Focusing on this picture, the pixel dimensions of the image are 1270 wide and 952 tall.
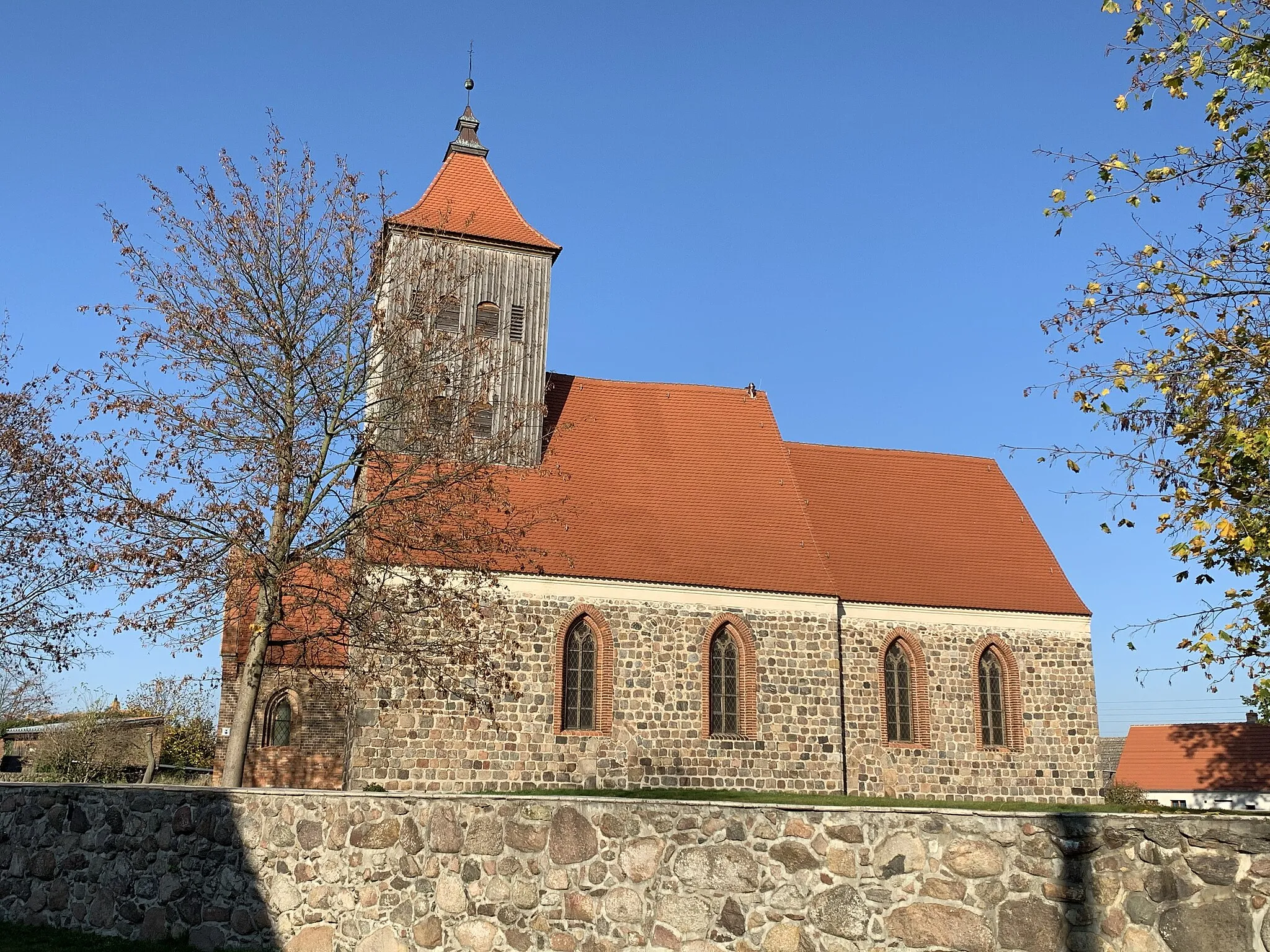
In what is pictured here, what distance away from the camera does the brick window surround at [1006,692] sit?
790 inches

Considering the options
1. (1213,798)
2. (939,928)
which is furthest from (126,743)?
(1213,798)

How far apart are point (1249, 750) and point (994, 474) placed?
1564 centimetres

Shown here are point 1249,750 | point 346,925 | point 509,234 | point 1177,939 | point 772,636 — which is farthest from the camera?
point 1249,750

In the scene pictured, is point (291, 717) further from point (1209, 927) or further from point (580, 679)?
point (1209, 927)

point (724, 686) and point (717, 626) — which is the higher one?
point (717, 626)

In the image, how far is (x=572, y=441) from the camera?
2133 centimetres

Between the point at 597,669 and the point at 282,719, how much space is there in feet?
25.1

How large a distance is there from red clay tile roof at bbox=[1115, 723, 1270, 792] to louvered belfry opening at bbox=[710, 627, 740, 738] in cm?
2161

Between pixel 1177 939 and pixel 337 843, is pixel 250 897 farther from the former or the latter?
pixel 1177 939

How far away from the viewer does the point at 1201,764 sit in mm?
35438

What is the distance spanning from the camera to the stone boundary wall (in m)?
6.25

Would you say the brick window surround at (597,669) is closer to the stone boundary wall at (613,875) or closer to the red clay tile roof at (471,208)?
the red clay tile roof at (471,208)

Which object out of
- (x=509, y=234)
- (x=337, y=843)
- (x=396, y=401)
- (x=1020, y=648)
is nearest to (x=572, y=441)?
(x=509, y=234)

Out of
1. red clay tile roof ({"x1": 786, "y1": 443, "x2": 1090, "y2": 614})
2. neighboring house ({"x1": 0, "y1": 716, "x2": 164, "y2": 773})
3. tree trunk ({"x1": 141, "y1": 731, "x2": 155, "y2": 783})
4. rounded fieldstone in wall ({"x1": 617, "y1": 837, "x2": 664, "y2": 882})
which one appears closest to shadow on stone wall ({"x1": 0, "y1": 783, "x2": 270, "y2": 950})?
rounded fieldstone in wall ({"x1": 617, "y1": 837, "x2": 664, "y2": 882})
